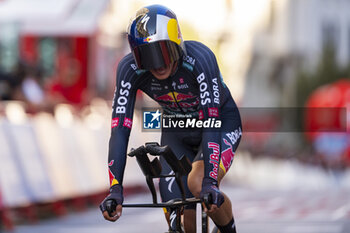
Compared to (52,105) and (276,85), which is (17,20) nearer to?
(52,105)

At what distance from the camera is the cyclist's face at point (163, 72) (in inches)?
201

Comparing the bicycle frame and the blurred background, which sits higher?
the bicycle frame

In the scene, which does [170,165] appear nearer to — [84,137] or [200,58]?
[200,58]

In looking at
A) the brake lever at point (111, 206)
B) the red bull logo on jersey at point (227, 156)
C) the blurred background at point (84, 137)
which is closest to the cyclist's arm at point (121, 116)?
the brake lever at point (111, 206)

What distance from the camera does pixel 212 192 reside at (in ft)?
15.6

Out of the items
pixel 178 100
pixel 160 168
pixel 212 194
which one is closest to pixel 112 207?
pixel 160 168

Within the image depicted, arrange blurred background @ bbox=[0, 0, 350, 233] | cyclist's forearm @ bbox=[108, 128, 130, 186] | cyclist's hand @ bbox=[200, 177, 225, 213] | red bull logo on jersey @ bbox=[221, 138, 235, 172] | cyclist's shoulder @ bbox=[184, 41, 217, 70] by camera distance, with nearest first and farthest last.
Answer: cyclist's hand @ bbox=[200, 177, 225, 213] → cyclist's forearm @ bbox=[108, 128, 130, 186] → cyclist's shoulder @ bbox=[184, 41, 217, 70] → red bull logo on jersey @ bbox=[221, 138, 235, 172] → blurred background @ bbox=[0, 0, 350, 233]

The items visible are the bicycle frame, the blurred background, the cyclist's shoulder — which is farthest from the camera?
the blurred background

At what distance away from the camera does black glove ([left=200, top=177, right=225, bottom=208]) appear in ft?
15.5

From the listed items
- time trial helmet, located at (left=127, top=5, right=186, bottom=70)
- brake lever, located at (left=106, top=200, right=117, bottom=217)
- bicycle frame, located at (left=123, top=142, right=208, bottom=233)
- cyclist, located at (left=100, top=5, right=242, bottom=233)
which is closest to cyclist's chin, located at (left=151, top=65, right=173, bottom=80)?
cyclist, located at (left=100, top=5, right=242, bottom=233)

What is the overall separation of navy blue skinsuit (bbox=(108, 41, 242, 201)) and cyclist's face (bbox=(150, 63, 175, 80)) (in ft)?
0.44

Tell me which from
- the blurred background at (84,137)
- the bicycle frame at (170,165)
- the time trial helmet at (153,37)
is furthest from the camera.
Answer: the blurred background at (84,137)

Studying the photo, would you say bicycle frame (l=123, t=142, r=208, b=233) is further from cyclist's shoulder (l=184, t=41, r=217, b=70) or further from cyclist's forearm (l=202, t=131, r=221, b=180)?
cyclist's shoulder (l=184, t=41, r=217, b=70)

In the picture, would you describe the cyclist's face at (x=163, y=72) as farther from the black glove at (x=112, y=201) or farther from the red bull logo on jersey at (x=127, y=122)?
the black glove at (x=112, y=201)
